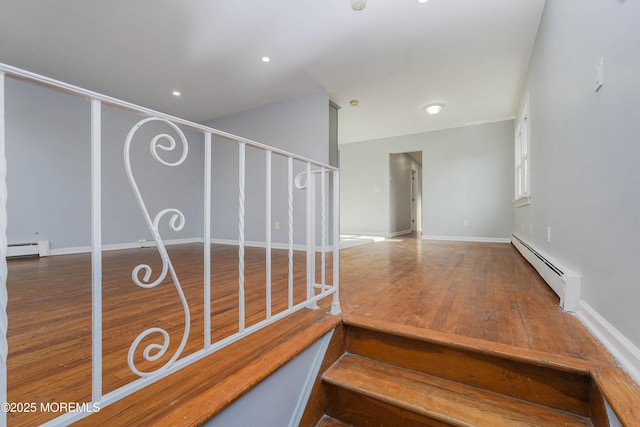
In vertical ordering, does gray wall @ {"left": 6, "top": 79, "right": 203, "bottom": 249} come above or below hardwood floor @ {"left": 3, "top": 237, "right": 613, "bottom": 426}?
above

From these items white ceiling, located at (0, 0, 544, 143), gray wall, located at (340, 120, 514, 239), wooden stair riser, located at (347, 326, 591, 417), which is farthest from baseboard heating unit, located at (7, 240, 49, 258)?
gray wall, located at (340, 120, 514, 239)

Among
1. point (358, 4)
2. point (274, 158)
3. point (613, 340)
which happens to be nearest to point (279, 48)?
point (358, 4)

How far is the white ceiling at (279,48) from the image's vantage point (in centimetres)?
230

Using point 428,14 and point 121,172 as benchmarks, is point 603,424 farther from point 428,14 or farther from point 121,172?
point 121,172

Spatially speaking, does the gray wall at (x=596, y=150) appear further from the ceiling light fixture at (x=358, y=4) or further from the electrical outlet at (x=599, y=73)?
the ceiling light fixture at (x=358, y=4)

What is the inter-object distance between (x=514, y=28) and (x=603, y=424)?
9.77 feet

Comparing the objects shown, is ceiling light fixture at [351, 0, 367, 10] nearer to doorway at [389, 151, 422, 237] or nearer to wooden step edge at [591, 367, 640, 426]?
wooden step edge at [591, 367, 640, 426]

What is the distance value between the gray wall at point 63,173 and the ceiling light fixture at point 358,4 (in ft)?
11.5

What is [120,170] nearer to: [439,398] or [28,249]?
[28,249]

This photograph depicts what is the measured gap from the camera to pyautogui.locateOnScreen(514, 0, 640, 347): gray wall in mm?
957

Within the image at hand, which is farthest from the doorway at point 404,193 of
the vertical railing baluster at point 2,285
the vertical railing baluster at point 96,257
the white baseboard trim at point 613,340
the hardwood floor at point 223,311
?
the vertical railing baluster at point 2,285

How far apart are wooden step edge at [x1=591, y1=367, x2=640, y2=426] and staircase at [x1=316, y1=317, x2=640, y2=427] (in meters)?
0.02

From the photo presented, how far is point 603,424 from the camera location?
2.55 feet

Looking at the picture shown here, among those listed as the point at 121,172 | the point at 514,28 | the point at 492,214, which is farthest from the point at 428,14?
the point at 121,172
